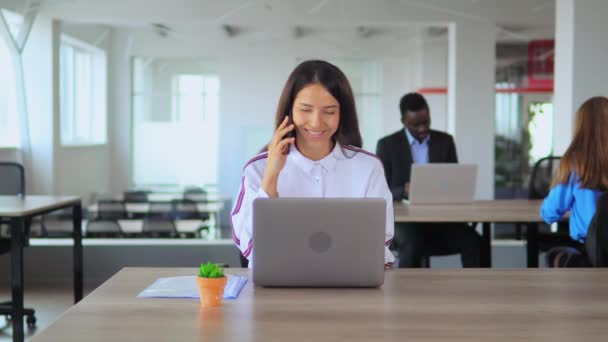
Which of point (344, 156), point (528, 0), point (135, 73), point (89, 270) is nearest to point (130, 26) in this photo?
point (135, 73)

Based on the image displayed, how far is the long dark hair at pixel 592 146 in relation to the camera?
3.69 meters

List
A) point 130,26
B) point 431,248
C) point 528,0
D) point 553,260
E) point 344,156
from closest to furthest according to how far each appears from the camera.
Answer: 1. point 344,156
2. point 553,260
3. point 431,248
4. point 528,0
5. point 130,26

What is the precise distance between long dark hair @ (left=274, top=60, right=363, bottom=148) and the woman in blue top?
1617 mm

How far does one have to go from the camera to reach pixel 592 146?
3.73m

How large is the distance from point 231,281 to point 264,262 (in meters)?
0.18

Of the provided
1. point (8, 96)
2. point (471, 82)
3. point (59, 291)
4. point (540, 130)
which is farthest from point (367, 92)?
point (59, 291)

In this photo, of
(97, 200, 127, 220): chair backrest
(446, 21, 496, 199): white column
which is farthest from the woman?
(446, 21, 496, 199): white column

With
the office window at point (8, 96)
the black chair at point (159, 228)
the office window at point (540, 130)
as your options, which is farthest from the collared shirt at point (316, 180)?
the office window at point (540, 130)

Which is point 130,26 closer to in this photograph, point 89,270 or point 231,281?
point 89,270

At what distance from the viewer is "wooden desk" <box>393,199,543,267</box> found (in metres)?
4.11

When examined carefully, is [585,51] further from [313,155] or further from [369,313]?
[369,313]

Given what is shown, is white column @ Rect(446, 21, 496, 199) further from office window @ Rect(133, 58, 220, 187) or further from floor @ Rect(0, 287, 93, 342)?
office window @ Rect(133, 58, 220, 187)

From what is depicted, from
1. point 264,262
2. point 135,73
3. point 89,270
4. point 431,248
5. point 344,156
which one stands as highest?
point 135,73

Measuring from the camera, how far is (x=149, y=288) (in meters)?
2.09
